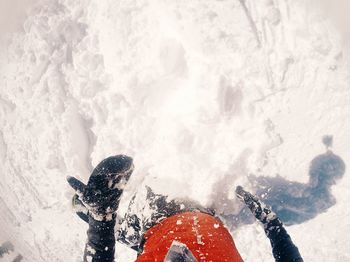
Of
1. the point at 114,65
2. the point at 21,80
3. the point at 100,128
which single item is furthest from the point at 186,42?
the point at 21,80

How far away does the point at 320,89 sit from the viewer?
2461 mm

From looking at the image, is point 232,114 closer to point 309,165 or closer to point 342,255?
point 309,165

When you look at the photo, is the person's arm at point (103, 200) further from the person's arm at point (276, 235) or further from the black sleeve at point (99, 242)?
the person's arm at point (276, 235)

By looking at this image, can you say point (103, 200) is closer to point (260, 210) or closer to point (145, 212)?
point (145, 212)

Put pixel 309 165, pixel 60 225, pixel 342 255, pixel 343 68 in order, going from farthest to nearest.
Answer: pixel 60 225
pixel 342 255
pixel 309 165
pixel 343 68

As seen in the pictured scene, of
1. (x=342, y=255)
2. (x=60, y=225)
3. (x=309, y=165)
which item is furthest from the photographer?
(x=60, y=225)

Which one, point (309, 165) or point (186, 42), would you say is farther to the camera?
point (309, 165)

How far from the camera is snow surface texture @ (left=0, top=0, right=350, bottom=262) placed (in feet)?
7.89

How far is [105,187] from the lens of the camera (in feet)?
5.43

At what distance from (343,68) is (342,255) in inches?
56.4

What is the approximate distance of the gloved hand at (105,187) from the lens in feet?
5.39

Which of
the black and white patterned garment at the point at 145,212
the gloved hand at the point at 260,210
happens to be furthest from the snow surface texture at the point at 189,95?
the gloved hand at the point at 260,210

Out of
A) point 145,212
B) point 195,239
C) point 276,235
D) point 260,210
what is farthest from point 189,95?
point 195,239

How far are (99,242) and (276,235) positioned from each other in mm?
817
